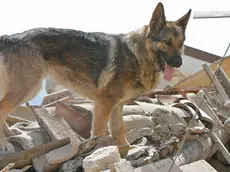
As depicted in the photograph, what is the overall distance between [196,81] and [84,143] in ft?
20.1

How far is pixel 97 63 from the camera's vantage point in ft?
18.6

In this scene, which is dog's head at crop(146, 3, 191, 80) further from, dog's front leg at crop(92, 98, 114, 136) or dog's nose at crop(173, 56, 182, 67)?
dog's front leg at crop(92, 98, 114, 136)

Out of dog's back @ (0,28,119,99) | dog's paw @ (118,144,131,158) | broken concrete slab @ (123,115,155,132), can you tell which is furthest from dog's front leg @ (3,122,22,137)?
broken concrete slab @ (123,115,155,132)

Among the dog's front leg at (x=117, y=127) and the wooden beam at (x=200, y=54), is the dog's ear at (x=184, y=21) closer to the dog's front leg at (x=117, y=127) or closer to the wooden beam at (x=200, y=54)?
the dog's front leg at (x=117, y=127)

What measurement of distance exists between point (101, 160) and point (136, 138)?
1991mm

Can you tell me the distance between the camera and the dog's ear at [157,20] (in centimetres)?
537

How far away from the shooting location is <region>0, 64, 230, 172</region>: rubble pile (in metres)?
4.39

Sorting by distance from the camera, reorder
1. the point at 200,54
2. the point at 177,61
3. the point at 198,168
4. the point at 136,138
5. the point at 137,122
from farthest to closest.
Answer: the point at 200,54 → the point at 137,122 → the point at 136,138 → the point at 177,61 → the point at 198,168

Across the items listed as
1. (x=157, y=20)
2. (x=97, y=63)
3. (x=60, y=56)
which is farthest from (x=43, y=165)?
(x=157, y=20)

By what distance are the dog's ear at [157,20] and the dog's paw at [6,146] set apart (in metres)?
2.32

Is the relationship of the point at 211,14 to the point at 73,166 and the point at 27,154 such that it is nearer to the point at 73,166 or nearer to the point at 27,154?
the point at 73,166

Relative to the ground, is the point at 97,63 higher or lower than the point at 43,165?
higher

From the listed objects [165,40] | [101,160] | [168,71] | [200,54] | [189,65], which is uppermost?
[165,40]

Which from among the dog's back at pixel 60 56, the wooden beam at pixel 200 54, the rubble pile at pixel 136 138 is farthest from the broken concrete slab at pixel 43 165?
the wooden beam at pixel 200 54
